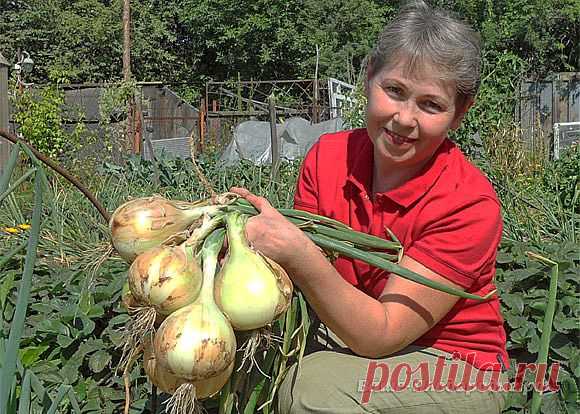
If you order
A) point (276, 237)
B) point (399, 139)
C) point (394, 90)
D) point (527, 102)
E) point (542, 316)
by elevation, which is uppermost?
point (394, 90)

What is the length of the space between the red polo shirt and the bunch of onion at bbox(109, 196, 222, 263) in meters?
0.51

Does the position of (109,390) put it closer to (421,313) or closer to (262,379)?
(262,379)

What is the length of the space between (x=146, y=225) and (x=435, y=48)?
71 centimetres

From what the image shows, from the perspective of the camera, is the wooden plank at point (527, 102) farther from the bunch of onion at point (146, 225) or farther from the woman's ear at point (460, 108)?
the bunch of onion at point (146, 225)

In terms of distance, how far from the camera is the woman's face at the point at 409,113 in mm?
1556

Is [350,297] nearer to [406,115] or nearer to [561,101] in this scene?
[406,115]

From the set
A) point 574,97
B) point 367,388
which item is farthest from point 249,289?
point 574,97

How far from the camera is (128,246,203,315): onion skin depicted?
1.15 meters

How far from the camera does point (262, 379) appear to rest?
1.43m

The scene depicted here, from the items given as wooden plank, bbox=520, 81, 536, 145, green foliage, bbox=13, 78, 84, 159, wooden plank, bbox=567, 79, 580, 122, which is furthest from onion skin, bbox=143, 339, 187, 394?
wooden plank, bbox=567, 79, 580, 122

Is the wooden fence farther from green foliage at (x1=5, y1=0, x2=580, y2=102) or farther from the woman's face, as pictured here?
the woman's face

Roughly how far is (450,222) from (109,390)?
1.04 meters

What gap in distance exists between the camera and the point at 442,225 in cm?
158

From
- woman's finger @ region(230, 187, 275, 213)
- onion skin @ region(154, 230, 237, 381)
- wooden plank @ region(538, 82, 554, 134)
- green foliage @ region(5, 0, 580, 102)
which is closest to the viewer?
onion skin @ region(154, 230, 237, 381)
